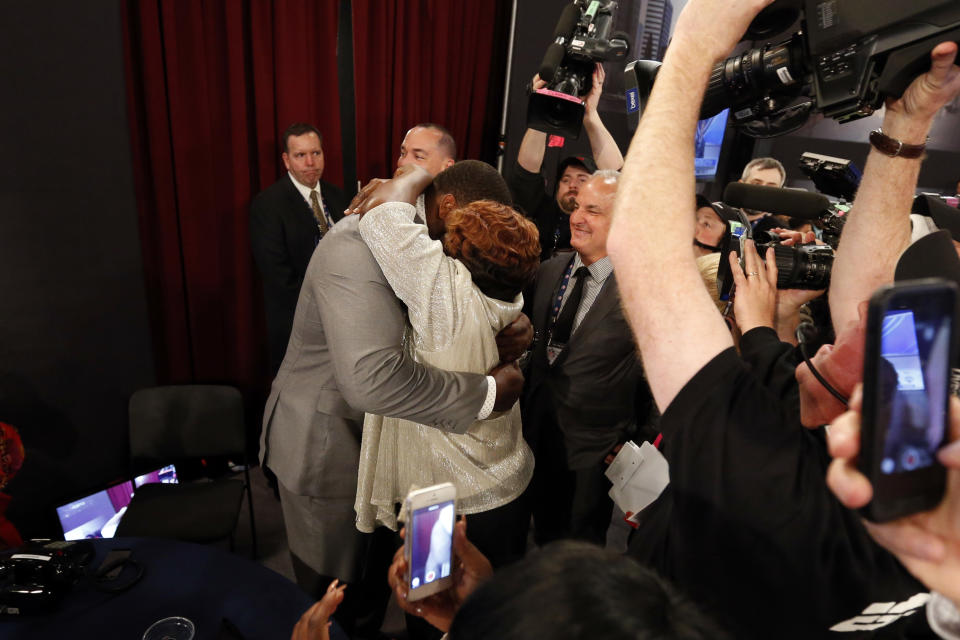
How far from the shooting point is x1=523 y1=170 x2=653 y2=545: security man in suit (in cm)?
215

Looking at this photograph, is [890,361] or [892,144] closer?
[890,361]

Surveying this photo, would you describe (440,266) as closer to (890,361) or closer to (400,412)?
(400,412)

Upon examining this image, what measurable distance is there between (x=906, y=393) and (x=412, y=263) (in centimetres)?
105

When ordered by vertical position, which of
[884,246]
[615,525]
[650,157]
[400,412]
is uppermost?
[650,157]

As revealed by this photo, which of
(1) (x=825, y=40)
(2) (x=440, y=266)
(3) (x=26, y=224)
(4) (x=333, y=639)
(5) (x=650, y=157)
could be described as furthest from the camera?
(3) (x=26, y=224)

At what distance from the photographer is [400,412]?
1.40 m

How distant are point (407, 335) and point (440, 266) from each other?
246mm

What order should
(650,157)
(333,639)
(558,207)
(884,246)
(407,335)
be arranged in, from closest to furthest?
1. (650,157)
2. (884,246)
3. (333,639)
4. (407,335)
5. (558,207)

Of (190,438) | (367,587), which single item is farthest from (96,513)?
(367,587)

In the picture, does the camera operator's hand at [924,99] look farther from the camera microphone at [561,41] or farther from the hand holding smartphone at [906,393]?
the camera microphone at [561,41]

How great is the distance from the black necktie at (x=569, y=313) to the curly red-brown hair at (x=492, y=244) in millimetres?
840

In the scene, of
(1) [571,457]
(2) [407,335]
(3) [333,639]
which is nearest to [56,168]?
(2) [407,335]

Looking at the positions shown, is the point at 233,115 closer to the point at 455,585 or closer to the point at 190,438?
the point at 190,438

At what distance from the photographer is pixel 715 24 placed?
0.72 meters
